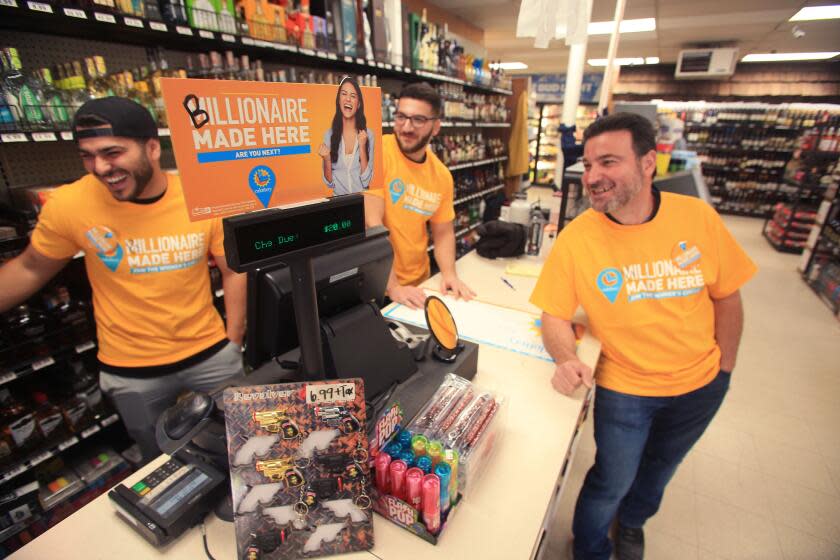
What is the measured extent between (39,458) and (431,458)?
230 cm

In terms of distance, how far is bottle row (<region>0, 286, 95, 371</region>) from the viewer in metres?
1.89

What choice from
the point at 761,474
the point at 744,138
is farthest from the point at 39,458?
the point at 744,138

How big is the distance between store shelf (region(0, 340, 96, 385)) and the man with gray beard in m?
2.26

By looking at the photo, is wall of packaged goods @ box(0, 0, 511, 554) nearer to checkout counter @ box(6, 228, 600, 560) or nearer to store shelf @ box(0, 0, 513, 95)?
store shelf @ box(0, 0, 513, 95)

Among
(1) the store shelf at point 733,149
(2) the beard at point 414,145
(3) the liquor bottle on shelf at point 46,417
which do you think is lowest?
(3) the liquor bottle on shelf at point 46,417

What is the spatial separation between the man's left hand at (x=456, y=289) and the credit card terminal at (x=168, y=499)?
1369 millimetres

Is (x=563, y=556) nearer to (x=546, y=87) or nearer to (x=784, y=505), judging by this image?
(x=784, y=505)

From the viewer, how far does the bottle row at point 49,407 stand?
1.97 m

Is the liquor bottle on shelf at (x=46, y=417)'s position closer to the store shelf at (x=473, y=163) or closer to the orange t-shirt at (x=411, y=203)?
the orange t-shirt at (x=411, y=203)

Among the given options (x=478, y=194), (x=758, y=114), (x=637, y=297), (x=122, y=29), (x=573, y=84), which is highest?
(x=122, y=29)

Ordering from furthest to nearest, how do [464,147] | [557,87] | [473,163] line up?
[557,87] < [473,163] < [464,147]

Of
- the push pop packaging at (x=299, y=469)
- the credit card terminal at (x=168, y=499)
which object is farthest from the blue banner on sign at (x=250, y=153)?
the credit card terminal at (x=168, y=499)

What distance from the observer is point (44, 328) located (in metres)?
1.97

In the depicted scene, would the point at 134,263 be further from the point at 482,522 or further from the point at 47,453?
the point at 482,522
